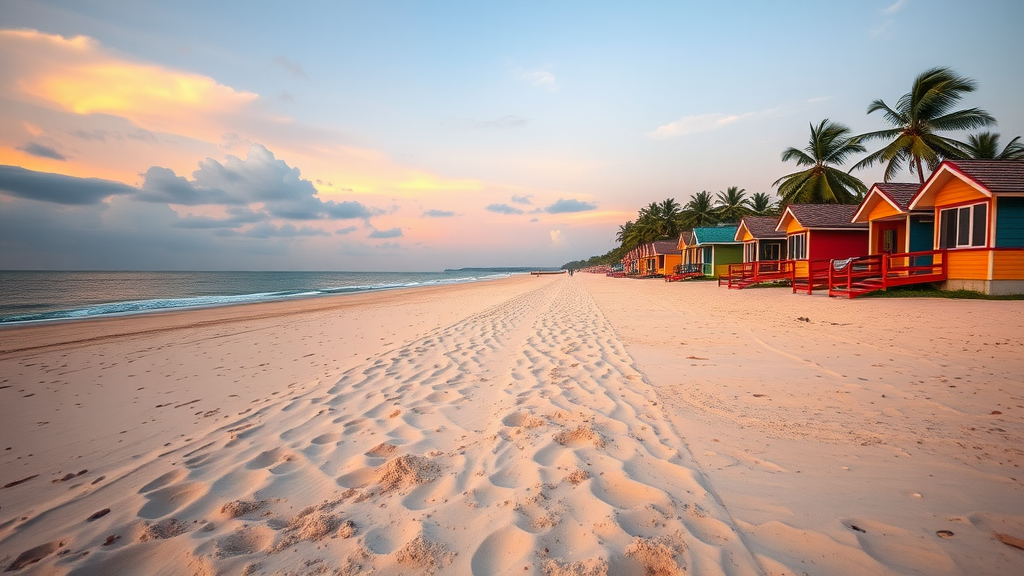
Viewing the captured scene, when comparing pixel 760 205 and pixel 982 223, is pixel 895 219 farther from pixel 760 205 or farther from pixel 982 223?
pixel 760 205

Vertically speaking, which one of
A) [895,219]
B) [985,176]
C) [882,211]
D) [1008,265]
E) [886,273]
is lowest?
[886,273]

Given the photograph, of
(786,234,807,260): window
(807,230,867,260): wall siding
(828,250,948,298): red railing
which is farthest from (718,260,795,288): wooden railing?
(828,250,948,298): red railing

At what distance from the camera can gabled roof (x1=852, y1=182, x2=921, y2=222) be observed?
15.5 meters

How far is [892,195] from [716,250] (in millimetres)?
15785

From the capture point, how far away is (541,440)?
3.01 m

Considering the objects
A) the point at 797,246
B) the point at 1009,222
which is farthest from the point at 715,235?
the point at 1009,222

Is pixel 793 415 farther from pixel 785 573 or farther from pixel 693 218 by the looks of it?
pixel 693 218

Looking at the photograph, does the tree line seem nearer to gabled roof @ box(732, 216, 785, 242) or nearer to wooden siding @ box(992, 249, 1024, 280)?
gabled roof @ box(732, 216, 785, 242)

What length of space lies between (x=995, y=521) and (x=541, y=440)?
240cm

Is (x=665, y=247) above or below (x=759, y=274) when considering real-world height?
above

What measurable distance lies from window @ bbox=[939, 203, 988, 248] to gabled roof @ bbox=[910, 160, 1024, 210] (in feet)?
2.30

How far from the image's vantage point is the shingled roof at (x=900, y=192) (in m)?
15.5

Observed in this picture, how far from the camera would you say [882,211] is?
1698 centimetres

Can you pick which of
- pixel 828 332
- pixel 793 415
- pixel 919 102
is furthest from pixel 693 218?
pixel 793 415
